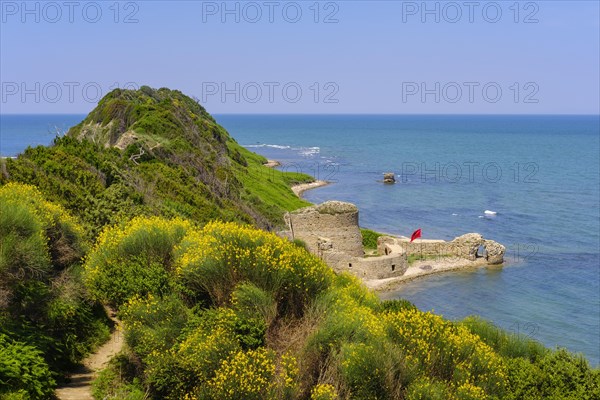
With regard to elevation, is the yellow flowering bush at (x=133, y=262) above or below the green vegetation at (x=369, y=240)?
above

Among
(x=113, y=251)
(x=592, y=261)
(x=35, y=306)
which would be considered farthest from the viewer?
(x=592, y=261)

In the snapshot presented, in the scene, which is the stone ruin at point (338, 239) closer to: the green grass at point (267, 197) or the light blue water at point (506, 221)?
the light blue water at point (506, 221)

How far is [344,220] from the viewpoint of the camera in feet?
139

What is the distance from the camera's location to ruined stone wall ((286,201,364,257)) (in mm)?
41969

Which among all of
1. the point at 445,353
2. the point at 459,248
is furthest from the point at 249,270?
the point at 459,248

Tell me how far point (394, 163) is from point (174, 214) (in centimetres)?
12277

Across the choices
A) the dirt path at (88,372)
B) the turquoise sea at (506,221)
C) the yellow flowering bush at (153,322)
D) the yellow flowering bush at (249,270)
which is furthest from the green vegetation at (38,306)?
the turquoise sea at (506,221)

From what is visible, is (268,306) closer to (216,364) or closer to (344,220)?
(216,364)

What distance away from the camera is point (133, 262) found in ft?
58.4

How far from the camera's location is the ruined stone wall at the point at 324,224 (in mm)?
41969

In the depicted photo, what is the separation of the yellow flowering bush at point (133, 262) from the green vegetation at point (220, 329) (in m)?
0.04

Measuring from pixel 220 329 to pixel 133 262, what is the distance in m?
4.62

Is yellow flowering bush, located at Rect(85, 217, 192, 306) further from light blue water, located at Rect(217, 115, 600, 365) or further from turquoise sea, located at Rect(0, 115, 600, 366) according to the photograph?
light blue water, located at Rect(217, 115, 600, 365)

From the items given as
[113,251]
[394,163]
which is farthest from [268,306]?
[394,163]
